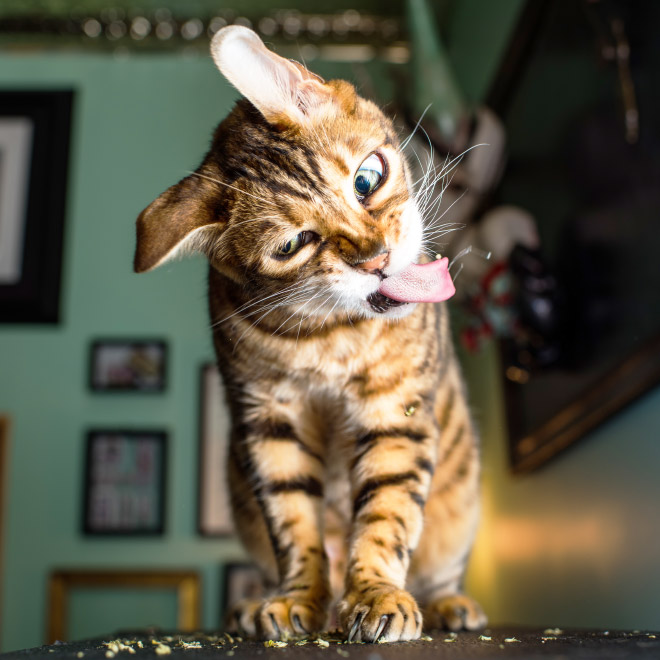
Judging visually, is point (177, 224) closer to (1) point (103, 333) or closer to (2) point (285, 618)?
(2) point (285, 618)

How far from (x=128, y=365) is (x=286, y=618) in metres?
1.83

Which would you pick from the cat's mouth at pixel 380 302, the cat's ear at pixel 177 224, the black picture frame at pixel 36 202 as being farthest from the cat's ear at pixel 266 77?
the black picture frame at pixel 36 202

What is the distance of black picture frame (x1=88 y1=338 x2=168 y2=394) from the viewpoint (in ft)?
8.11

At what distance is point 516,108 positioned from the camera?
176cm

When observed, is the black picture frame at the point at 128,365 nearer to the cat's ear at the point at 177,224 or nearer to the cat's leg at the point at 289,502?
the cat's leg at the point at 289,502

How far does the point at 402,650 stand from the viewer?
63 cm

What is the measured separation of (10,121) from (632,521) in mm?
2432

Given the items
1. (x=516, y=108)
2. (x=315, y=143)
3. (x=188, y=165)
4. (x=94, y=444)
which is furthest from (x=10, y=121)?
(x=315, y=143)

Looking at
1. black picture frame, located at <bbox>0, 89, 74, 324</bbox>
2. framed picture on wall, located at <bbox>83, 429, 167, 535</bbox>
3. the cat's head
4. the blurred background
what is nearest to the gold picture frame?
the blurred background

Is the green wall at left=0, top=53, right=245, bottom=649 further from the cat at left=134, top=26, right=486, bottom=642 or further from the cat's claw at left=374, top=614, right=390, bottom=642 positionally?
the cat's claw at left=374, top=614, right=390, bottom=642

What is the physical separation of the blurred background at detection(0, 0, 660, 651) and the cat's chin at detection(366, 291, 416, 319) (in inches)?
18.0

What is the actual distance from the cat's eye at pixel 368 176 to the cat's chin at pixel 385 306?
0.39 ft

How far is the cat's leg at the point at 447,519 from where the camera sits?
3.58 ft

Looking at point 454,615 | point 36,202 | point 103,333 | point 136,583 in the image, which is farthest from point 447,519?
point 36,202
